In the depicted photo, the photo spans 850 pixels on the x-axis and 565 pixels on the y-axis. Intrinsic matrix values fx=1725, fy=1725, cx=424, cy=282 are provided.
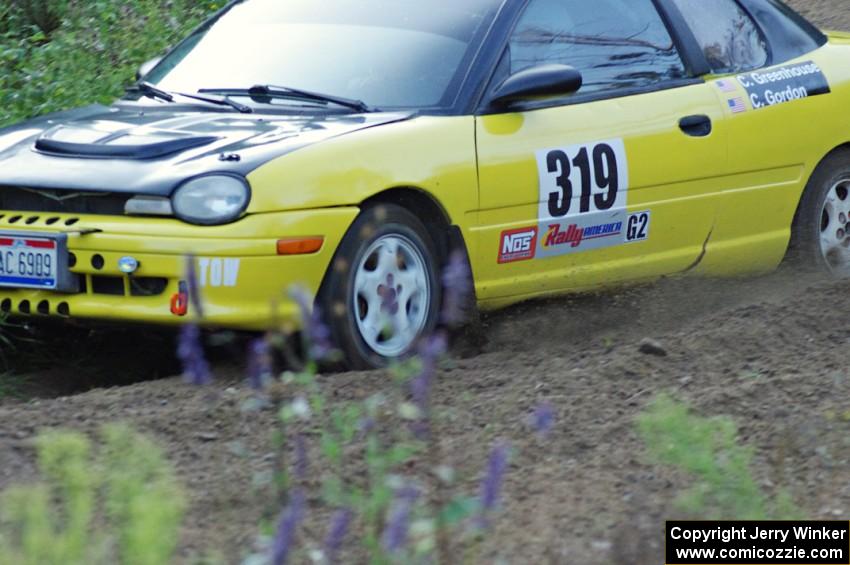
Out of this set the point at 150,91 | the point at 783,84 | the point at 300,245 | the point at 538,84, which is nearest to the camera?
the point at 300,245

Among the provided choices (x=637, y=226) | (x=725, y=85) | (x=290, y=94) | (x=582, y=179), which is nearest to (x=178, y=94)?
(x=290, y=94)

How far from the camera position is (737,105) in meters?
7.19

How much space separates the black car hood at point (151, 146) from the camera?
571 cm

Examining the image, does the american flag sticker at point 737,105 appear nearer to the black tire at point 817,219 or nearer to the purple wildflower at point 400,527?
the black tire at point 817,219

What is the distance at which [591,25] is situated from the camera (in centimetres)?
697

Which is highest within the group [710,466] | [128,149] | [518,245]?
[128,149]

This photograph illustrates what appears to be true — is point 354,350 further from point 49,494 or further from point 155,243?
point 49,494

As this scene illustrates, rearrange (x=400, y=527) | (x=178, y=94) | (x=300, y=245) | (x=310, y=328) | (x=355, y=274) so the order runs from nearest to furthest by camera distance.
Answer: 1. (x=400, y=527)
2. (x=310, y=328)
3. (x=300, y=245)
4. (x=355, y=274)
5. (x=178, y=94)

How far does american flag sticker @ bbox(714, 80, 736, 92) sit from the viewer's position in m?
7.20

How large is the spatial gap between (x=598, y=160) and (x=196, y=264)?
178 cm

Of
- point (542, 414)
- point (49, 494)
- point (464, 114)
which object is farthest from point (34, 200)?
point (542, 414)

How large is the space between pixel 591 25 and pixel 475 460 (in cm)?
288

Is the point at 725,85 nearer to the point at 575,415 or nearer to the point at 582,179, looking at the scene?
the point at 582,179

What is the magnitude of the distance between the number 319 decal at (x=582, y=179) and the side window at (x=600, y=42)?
323mm
